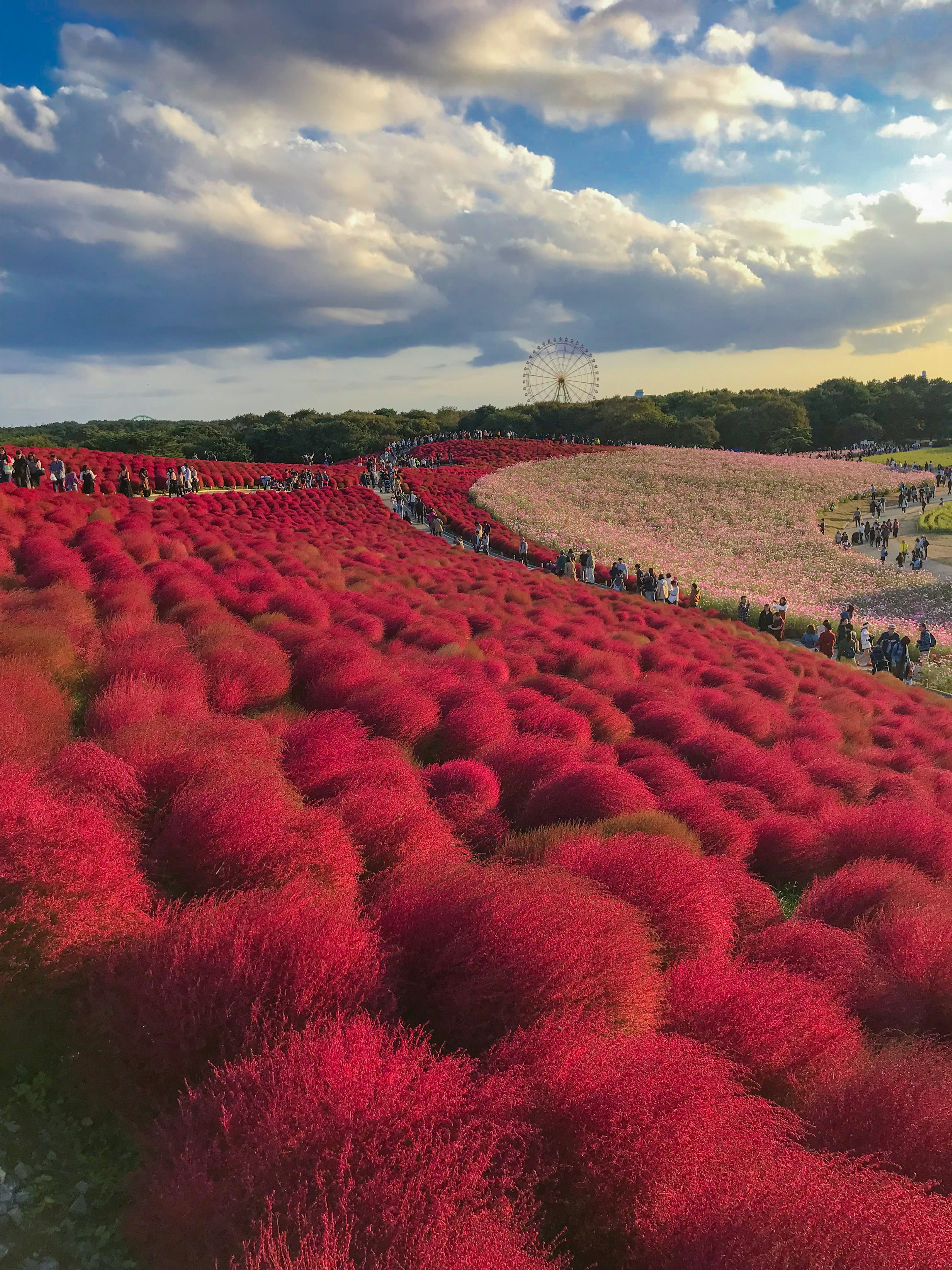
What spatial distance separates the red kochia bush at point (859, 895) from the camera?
521 centimetres

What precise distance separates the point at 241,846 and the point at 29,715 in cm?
227

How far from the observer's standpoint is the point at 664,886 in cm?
443

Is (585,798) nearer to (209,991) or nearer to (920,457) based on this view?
(209,991)

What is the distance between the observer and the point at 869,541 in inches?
1660

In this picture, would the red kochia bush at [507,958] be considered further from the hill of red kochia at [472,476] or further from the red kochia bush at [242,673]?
the hill of red kochia at [472,476]

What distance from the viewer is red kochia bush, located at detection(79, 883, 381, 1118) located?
9.38 ft

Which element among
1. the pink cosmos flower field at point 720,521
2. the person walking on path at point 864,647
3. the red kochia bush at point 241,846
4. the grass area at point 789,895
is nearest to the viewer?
the red kochia bush at point 241,846

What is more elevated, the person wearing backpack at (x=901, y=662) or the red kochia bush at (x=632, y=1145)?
the red kochia bush at (x=632, y=1145)

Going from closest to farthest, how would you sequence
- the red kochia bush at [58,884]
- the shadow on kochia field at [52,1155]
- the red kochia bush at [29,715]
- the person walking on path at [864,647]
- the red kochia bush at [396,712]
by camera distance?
the shadow on kochia field at [52,1155] < the red kochia bush at [58,884] < the red kochia bush at [29,715] < the red kochia bush at [396,712] < the person walking on path at [864,647]

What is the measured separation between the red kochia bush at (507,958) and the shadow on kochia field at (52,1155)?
1234mm

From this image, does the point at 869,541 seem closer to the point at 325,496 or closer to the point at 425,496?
the point at 425,496

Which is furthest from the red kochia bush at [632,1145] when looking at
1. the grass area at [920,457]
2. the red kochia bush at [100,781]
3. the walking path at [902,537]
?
the grass area at [920,457]

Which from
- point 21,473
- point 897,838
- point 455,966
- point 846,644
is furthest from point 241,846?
point 21,473

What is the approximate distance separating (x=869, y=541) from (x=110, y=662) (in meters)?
44.3
